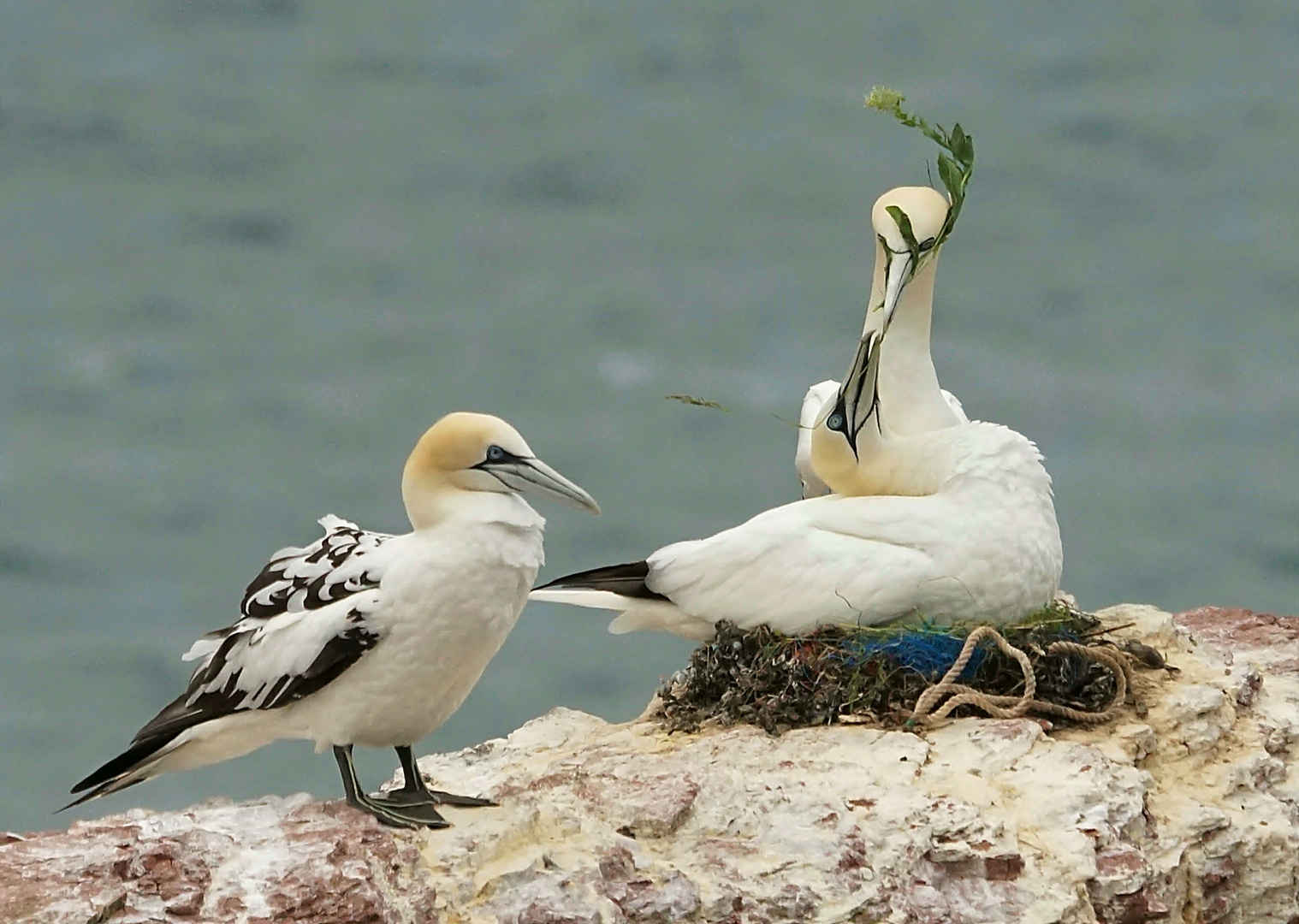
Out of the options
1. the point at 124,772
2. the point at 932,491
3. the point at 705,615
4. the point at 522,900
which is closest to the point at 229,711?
the point at 124,772

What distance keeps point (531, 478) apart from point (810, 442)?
2143 mm

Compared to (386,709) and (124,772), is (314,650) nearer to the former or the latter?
(386,709)

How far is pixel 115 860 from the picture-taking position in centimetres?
437

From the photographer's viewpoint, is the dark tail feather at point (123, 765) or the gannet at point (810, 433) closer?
the dark tail feather at point (123, 765)

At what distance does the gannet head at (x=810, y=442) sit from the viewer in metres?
6.85

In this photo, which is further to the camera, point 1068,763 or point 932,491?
point 932,491

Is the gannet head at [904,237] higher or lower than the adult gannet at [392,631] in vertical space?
higher

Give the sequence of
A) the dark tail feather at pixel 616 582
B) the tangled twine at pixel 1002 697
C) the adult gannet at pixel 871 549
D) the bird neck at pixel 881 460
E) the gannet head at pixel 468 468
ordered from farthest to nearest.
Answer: the bird neck at pixel 881 460 < the dark tail feather at pixel 616 582 < the adult gannet at pixel 871 549 < the tangled twine at pixel 1002 697 < the gannet head at pixel 468 468

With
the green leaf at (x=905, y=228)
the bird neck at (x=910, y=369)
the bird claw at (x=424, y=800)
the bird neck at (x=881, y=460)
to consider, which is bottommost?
the bird claw at (x=424, y=800)

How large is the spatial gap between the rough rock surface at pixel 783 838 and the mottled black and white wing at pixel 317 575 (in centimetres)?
43

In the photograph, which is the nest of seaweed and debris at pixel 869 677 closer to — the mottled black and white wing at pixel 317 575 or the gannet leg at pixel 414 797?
the gannet leg at pixel 414 797

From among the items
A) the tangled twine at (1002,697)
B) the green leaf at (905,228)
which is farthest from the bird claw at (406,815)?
the green leaf at (905,228)

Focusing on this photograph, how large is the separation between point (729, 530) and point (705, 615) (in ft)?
0.96

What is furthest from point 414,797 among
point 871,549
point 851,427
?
point 851,427
